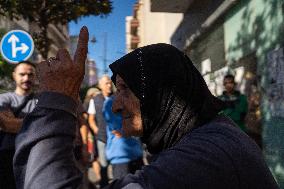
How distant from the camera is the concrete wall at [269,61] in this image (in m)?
7.12

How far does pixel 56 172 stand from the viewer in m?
1.36

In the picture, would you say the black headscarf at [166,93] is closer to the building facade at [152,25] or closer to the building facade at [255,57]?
the building facade at [255,57]

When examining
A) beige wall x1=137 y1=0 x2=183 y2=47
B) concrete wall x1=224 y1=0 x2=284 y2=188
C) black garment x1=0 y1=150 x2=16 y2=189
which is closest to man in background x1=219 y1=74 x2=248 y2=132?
concrete wall x1=224 y1=0 x2=284 y2=188

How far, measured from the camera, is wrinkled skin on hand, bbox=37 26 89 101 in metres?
1.47

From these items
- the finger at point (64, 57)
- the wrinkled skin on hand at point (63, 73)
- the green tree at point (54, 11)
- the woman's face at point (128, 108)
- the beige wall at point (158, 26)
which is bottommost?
the woman's face at point (128, 108)

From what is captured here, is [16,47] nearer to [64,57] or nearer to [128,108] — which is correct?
[128,108]

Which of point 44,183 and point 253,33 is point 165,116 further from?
point 253,33

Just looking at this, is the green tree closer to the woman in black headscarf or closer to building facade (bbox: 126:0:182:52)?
building facade (bbox: 126:0:182:52)

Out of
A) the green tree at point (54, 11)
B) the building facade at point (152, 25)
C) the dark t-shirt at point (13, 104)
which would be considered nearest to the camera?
the dark t-shirt at point (13, 104)

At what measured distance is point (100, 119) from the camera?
7574mm

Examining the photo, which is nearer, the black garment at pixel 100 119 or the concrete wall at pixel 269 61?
the concrete wall at pixel 269 61

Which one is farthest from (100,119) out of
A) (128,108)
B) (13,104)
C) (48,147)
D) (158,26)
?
(158,26)

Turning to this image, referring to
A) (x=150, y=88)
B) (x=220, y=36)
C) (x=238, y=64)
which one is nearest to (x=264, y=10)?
(x=238, y=64)

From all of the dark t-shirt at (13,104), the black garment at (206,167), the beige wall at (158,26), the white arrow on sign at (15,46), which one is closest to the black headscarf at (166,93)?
the black garment at (206,167)
